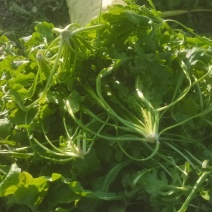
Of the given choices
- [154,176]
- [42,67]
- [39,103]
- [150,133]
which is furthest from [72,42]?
[154,176]

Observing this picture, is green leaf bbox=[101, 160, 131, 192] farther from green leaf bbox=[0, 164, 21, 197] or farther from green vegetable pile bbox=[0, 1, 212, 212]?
green leaf bbox=[0, 164, 21, 197]

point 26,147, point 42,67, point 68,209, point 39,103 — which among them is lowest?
point 68,209

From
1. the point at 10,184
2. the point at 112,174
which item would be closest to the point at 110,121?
the point at 112,174

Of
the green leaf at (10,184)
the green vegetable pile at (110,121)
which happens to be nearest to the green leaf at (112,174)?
the green vegetable pile at (110,121)

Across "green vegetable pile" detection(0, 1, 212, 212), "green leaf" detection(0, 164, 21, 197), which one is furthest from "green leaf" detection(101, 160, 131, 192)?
"green leaf" detection(0, 164, 21, 197)

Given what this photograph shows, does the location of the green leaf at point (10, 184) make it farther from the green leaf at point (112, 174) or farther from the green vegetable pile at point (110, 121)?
the green leaf at point (112, 174)

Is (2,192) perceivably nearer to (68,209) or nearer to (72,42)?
(68,209)

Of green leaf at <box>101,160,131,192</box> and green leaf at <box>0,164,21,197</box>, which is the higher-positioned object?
green leaf at <box>0,164,21,197</box>

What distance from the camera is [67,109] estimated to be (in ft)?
5.71

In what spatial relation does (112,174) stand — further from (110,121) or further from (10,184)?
(10,184)

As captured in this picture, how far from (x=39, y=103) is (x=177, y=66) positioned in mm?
487

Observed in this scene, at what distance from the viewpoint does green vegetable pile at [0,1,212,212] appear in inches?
65.7

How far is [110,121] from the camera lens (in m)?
1.80

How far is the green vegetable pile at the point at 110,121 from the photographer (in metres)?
1.67
